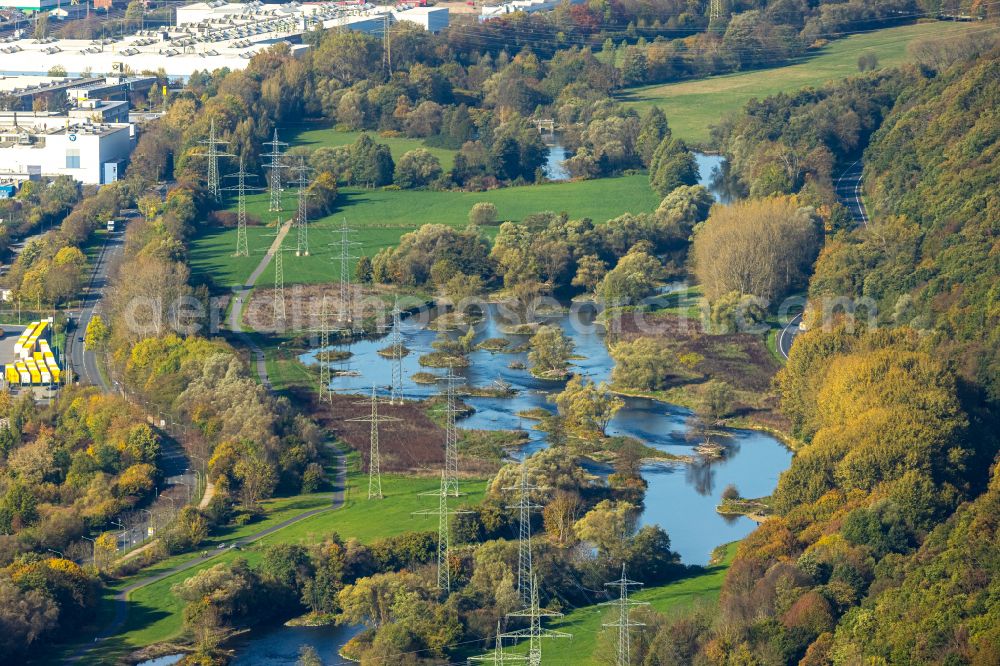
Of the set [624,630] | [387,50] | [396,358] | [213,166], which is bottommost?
[624,630]

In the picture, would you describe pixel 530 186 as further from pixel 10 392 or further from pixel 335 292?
pixel 10 392

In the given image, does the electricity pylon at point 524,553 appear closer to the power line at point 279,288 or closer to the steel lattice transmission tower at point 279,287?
the power line at point 279,288

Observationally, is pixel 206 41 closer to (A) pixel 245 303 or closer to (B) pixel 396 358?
(A) pixel 245 303

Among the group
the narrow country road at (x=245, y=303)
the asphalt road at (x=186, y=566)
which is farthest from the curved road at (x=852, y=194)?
the asphalt road at (x=186, y=566)

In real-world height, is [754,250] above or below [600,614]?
above

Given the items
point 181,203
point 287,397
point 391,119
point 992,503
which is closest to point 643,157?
point 391,119

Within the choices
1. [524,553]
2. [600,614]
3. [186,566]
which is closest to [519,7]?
[186,566]
